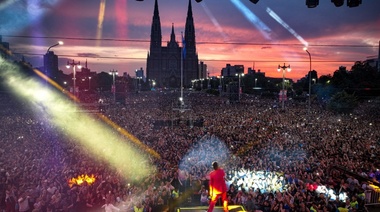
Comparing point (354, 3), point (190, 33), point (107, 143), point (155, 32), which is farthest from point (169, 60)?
point (354, 3)

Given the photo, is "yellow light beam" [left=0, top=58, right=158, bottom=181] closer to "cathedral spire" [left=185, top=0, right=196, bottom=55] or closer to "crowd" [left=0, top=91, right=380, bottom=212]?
"crowd" [left=0, top=91, right=380, bottom=212]

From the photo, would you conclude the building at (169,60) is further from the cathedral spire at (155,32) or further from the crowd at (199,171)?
the crowd at (199,171)

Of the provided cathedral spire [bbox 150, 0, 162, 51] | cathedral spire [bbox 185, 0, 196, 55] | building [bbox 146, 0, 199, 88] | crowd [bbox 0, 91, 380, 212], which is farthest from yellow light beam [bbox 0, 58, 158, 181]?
cathedral spire [bbox 185, 0, 196, 55]

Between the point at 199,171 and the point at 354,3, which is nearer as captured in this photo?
the point at 354,3

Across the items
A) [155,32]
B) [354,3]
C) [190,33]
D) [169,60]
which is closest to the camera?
[354,3]

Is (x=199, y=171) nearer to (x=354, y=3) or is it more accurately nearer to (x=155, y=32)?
(x=354, y=3)

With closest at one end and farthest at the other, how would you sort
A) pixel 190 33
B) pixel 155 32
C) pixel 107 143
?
pixel 107 143
pixel 155 32
pixel 190 33

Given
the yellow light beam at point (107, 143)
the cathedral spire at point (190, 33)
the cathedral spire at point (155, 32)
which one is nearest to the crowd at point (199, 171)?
the yellow light beam at point (107, 143)

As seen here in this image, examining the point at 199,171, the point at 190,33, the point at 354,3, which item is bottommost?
the point at 199,171

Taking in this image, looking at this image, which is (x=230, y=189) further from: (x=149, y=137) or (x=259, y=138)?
(x=149, y=137)
